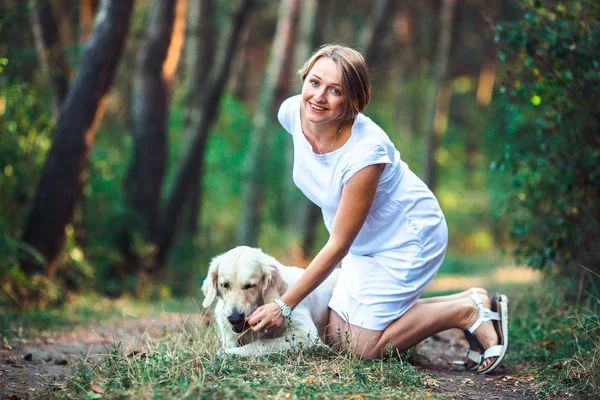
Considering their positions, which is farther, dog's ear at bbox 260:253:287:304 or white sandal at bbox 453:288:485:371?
white sandal at bbox 453:288:485:371

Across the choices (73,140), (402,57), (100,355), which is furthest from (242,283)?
(402,57)

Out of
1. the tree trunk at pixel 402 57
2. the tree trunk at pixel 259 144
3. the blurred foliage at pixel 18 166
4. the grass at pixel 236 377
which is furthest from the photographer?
the tree trunk at pixel 402 57

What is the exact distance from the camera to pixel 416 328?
178 inches

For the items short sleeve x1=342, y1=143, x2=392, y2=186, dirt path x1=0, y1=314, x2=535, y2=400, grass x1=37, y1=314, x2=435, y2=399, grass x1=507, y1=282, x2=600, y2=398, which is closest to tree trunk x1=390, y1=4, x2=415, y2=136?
grass x1=507, y1=282, x2=600, y2=398

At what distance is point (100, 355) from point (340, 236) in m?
1.83

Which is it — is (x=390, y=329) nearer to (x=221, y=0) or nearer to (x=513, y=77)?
(x=513, y=77)

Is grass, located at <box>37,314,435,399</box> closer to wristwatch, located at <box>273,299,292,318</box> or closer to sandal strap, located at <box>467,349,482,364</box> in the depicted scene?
wristwatch, located at <box>273,299,292,318</box>

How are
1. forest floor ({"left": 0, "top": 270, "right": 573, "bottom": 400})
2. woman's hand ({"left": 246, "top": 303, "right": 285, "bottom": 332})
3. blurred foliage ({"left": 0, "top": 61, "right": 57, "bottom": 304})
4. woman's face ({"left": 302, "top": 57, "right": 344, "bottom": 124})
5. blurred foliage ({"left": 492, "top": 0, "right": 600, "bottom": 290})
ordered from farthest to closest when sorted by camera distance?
blurred foliage ({"left": 0, "top": 61, "right": 57, "bottom": 304}) → blurred foliage ({"left": 492, "top": 0, "right": 600, "bottom": 290}) → woman's face ({"left": 302, "top": 57, "right": 344, "bottom": 124}) → woman's hand ({"left": 246, "top": 303, "right": 285, "bottom": 332}) → forest floor ({"left": 0, "top": 270, "right": 573, "bottom": 400})

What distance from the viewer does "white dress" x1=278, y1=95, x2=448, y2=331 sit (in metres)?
4.41

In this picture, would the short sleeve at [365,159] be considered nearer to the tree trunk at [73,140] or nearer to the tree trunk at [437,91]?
the tree trunk at [73,140]

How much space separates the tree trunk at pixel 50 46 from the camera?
9.01m

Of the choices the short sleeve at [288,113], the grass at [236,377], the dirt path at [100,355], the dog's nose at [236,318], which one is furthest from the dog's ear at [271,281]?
the short sleeve at [288,113]

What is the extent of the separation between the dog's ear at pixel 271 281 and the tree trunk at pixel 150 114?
5.86 m

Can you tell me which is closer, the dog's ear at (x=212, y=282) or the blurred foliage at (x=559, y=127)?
the dog's ear at (x=212, y=282)
